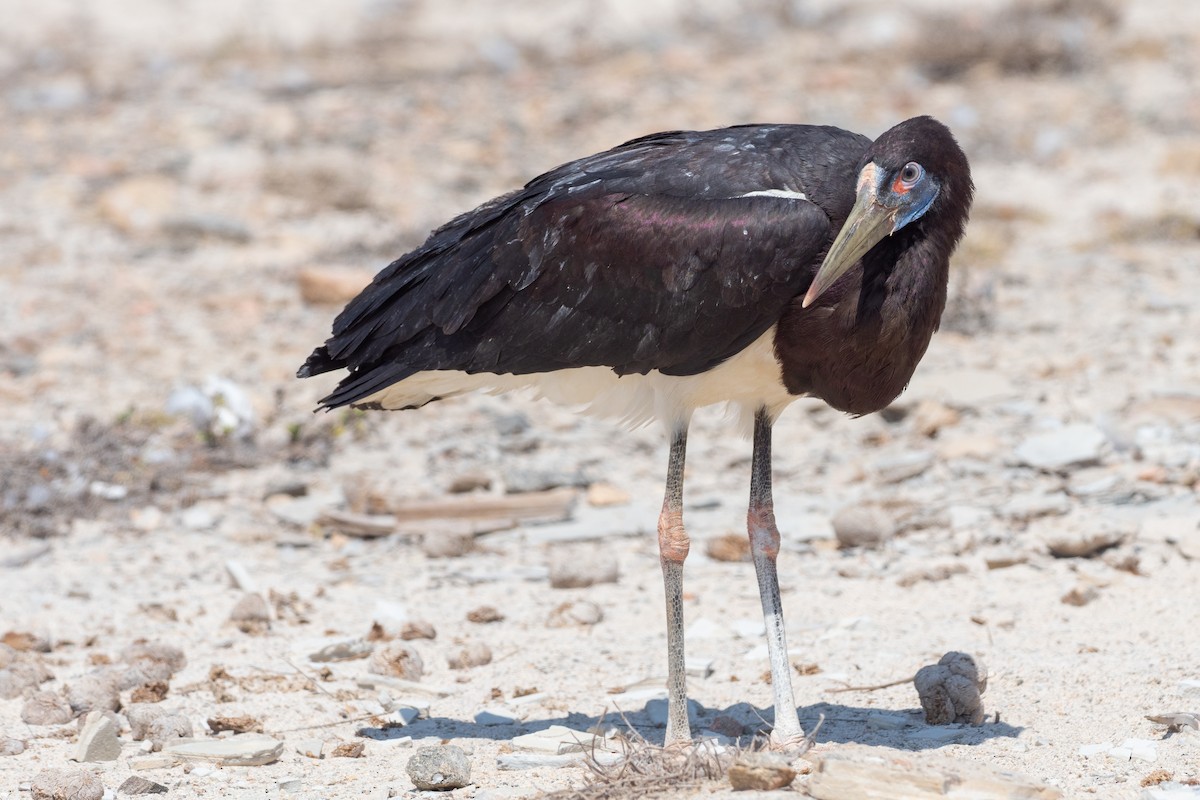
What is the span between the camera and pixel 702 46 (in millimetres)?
17188

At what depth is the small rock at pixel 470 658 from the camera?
651 centimetres

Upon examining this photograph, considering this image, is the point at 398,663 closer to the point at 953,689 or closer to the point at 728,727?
the point at 728,727

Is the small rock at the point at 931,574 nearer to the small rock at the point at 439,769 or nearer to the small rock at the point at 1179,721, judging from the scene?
the small rock at the point at 1179,721

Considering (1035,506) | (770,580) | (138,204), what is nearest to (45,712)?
(770,580)

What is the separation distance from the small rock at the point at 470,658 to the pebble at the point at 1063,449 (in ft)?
10.8

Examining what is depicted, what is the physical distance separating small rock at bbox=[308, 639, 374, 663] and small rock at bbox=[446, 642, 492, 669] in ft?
1.21

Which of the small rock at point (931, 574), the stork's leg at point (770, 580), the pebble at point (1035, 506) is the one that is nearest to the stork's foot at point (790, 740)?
the stork's leg at point (770, 580)

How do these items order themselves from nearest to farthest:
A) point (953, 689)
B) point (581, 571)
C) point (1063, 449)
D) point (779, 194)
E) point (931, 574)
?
point (779, 194) < point (953, 689) < point (931, 574) < point (581, 571) < point (1063, 449)

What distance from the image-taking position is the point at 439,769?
509 cm

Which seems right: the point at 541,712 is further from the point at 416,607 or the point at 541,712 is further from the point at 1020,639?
the point at 1020,639

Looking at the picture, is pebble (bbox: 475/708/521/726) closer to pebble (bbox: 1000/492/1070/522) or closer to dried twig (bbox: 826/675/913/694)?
dried twig (bbox: 826/675/913/694)

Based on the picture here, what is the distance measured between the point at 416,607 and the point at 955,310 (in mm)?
4576

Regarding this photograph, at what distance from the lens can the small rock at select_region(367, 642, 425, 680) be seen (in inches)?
250

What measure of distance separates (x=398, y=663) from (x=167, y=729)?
41.1 inches
